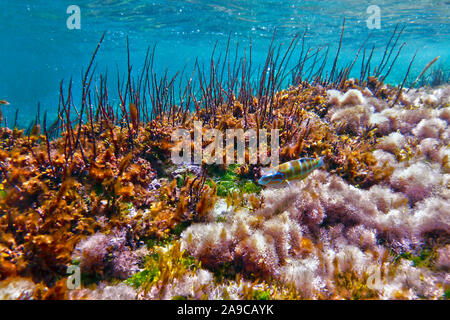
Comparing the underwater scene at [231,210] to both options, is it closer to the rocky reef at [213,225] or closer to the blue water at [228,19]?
the rocky reef at [213,225]

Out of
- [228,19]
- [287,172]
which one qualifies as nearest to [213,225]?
[287,172]

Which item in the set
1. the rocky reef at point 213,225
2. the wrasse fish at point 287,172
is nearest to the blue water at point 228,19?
the rocky reef at point 213,225

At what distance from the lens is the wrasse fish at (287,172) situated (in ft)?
8.80

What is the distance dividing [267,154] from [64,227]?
3.45m

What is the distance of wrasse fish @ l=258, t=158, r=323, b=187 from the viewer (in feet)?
8.80

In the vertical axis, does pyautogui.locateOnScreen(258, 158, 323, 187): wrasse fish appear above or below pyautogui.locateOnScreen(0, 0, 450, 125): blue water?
below

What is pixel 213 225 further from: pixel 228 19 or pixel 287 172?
pixel 228 19

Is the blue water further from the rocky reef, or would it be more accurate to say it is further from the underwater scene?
the rocky reef

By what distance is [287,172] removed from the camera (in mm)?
2738

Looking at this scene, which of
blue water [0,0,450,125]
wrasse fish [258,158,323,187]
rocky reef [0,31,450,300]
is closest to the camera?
rocky reef [0,31,450,300]

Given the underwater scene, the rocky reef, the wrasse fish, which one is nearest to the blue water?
the underwater scene

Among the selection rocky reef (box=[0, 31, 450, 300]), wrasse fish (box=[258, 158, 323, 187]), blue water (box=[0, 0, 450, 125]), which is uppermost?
blue water (box=[0, 0, 450, 125])

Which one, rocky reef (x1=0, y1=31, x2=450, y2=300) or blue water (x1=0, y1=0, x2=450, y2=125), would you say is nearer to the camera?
rocky reef (x1=0, y1=31, x2=450, y2=300)
